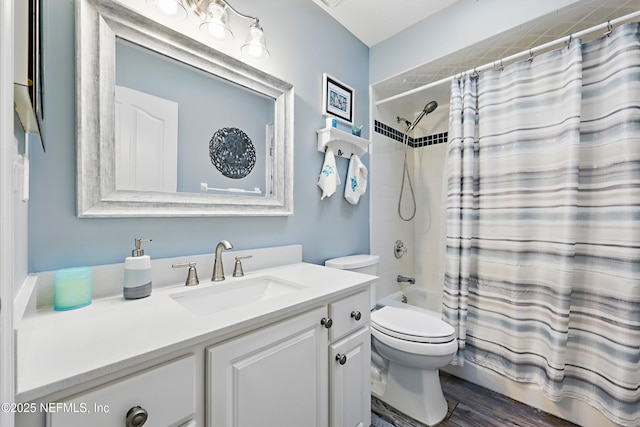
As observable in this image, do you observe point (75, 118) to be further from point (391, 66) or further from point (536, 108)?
point (536, 108)

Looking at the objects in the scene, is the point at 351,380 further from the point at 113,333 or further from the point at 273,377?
the point at 113,333

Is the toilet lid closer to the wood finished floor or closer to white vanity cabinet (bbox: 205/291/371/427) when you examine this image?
white vanity cabinet (bbox: 205/291/371/427)

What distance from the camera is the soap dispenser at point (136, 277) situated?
892mm

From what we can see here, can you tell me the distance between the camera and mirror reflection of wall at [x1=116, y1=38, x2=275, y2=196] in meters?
1.02

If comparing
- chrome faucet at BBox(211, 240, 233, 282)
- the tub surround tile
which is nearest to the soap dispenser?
chrome faucet at BBox(211, 240, 233, 282)

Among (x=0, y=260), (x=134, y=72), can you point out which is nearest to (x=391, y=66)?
(x=134, y=72)

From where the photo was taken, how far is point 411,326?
60.3 inches

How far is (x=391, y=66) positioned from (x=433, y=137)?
0.86 metres

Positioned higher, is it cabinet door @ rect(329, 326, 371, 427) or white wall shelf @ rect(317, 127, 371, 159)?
white wall shelf @ rect(317, 127, 371, 159)

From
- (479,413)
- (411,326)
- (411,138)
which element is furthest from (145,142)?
(411,138)

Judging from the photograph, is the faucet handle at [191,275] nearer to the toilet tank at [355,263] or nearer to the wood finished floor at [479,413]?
the toilet tank at [355,263]

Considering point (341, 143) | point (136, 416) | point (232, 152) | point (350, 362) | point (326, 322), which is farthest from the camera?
point (341, 143)

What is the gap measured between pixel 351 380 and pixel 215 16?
5.45 ft

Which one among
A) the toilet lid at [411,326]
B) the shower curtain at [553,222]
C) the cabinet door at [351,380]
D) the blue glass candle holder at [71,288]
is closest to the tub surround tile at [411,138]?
the shower curtain at [553,222]
